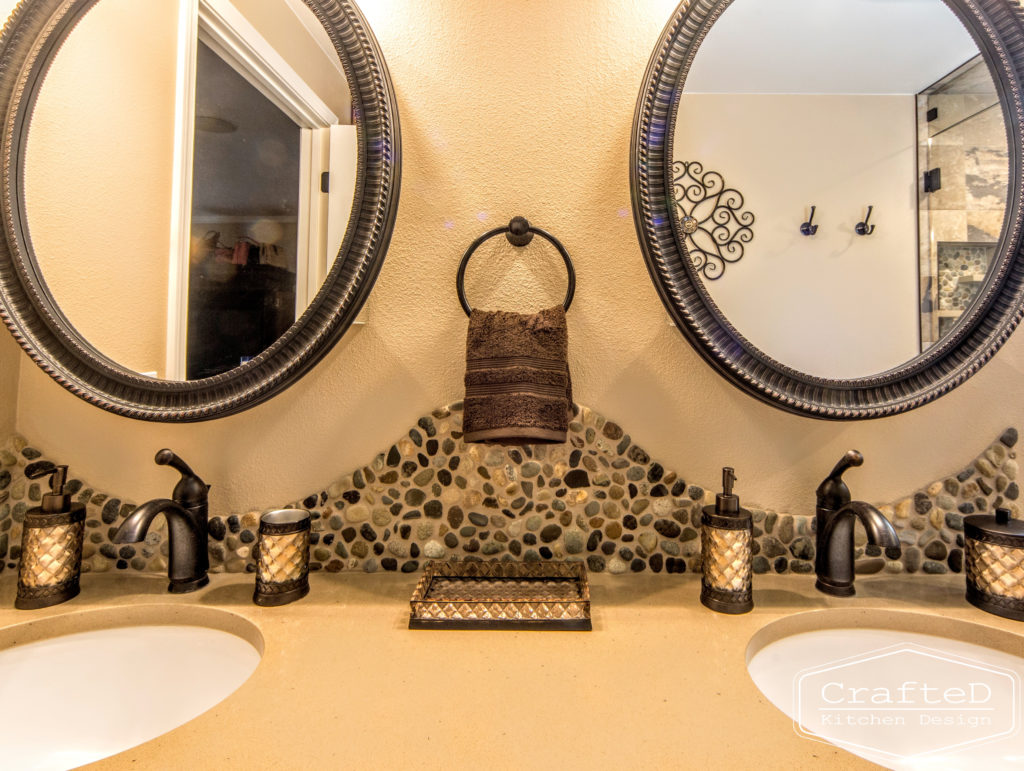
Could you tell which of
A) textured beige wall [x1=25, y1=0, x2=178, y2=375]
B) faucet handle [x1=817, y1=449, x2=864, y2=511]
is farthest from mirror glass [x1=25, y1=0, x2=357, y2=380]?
faucet handle [x1=817, y1=449, x2=864, y2=511]

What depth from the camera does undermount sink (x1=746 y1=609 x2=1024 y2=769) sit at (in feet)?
2.39

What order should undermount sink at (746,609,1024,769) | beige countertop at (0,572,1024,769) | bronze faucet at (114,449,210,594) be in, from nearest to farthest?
beige countertop at (0,572,1024,769) → undermount sink at (746,609,1024,769) → bronze faucet at (114,449,210,594)

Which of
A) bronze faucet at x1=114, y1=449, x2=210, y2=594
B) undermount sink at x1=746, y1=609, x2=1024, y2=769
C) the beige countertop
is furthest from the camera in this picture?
bronze faucet at x1=114, y1=449, x2=210, y2=594

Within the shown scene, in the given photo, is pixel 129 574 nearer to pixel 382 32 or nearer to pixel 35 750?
pixel 35 750

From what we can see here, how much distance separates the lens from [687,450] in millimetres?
938

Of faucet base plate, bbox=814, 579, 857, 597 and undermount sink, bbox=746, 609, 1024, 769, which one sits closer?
undermount sink, bbox=746, 609, 1024, 769

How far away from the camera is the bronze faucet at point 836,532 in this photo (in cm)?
84

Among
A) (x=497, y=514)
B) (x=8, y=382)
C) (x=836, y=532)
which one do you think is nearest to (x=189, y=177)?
(x=8, y=382)

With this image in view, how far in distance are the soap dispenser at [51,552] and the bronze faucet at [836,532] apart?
49.4 inches

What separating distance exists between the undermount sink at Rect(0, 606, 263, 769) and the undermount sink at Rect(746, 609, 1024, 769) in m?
0.82

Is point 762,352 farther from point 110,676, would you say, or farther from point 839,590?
point 110,676

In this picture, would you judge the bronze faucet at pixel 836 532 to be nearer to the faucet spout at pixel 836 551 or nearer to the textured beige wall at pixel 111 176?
the faucet spout at pixel 836 551

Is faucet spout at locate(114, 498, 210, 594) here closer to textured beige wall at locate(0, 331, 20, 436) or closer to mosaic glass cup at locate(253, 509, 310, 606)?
mosaic glass cup at locate(253, 509, 310, 606)

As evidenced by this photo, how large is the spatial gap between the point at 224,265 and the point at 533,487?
0.65m
